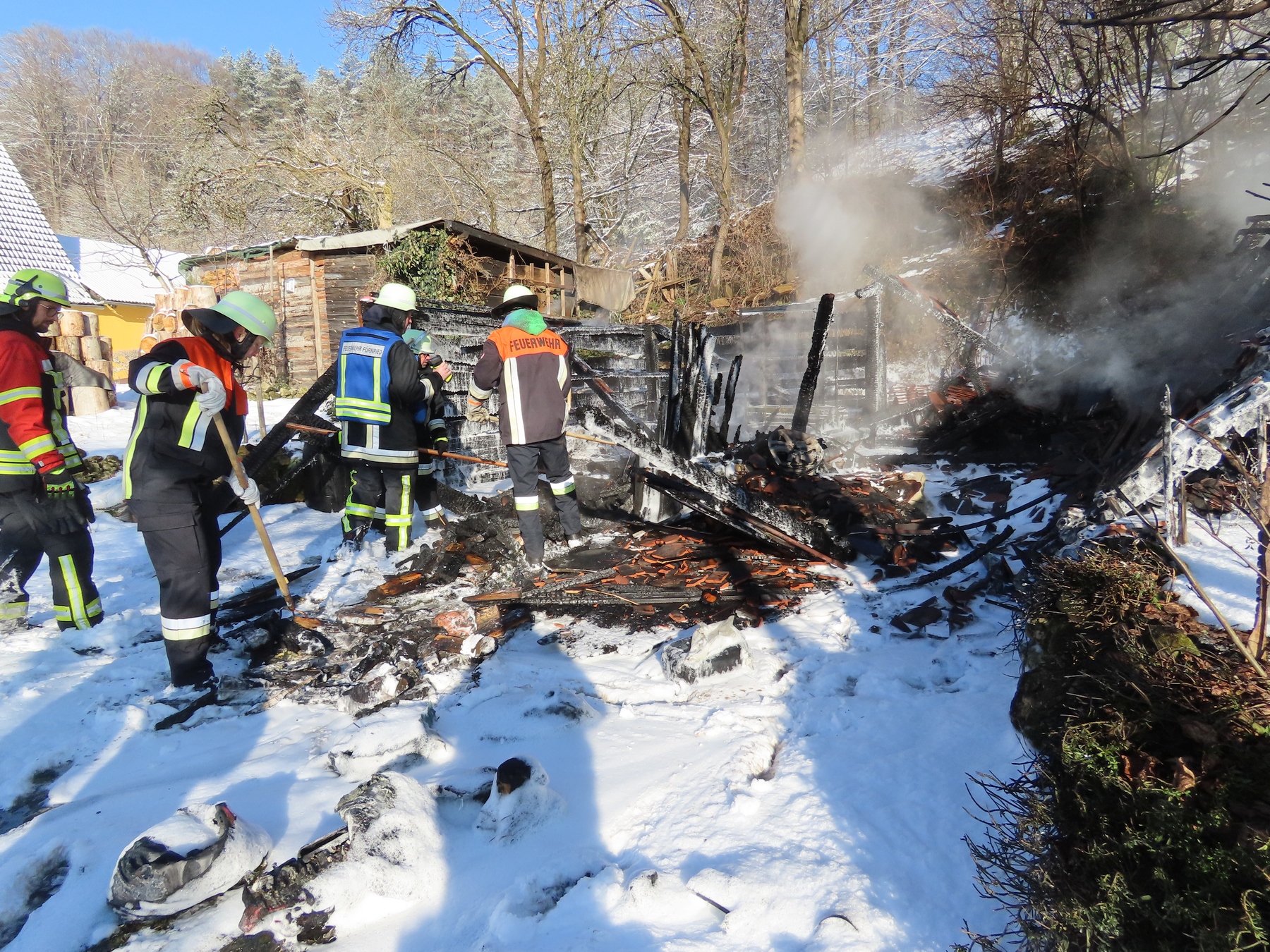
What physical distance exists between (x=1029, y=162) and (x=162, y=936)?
→ 14862 millimetres

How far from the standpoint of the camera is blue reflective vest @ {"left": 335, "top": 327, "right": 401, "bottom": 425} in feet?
15.9

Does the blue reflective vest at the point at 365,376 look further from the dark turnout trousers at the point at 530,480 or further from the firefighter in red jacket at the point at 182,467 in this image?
the firefighter in red jacket at the point at 182,467

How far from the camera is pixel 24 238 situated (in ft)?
59.0

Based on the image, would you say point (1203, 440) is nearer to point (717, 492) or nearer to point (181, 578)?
point (717, 492)

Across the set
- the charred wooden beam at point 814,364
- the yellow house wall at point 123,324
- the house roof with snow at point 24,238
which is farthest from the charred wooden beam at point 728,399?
the yellow house wall at point 123,324

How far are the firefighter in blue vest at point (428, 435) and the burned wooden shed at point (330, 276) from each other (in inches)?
266

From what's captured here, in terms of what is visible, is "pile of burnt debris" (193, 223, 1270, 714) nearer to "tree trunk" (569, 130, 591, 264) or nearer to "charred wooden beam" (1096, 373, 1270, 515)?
"charred wooden beam" (1096, 373, 1270, 515)

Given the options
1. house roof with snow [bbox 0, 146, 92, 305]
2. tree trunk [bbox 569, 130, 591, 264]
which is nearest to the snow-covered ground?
tree trunk [bbox 569, 130, 591, 264]

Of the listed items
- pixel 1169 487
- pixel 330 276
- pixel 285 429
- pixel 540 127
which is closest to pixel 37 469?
pixel 285 429

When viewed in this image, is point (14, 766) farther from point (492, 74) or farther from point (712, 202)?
point (492, 74)

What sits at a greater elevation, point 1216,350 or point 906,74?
point 906,74

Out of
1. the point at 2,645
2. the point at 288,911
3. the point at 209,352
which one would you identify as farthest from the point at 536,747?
the point at 2,645

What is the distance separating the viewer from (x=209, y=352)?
3404mm

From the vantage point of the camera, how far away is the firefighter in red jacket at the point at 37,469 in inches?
147
